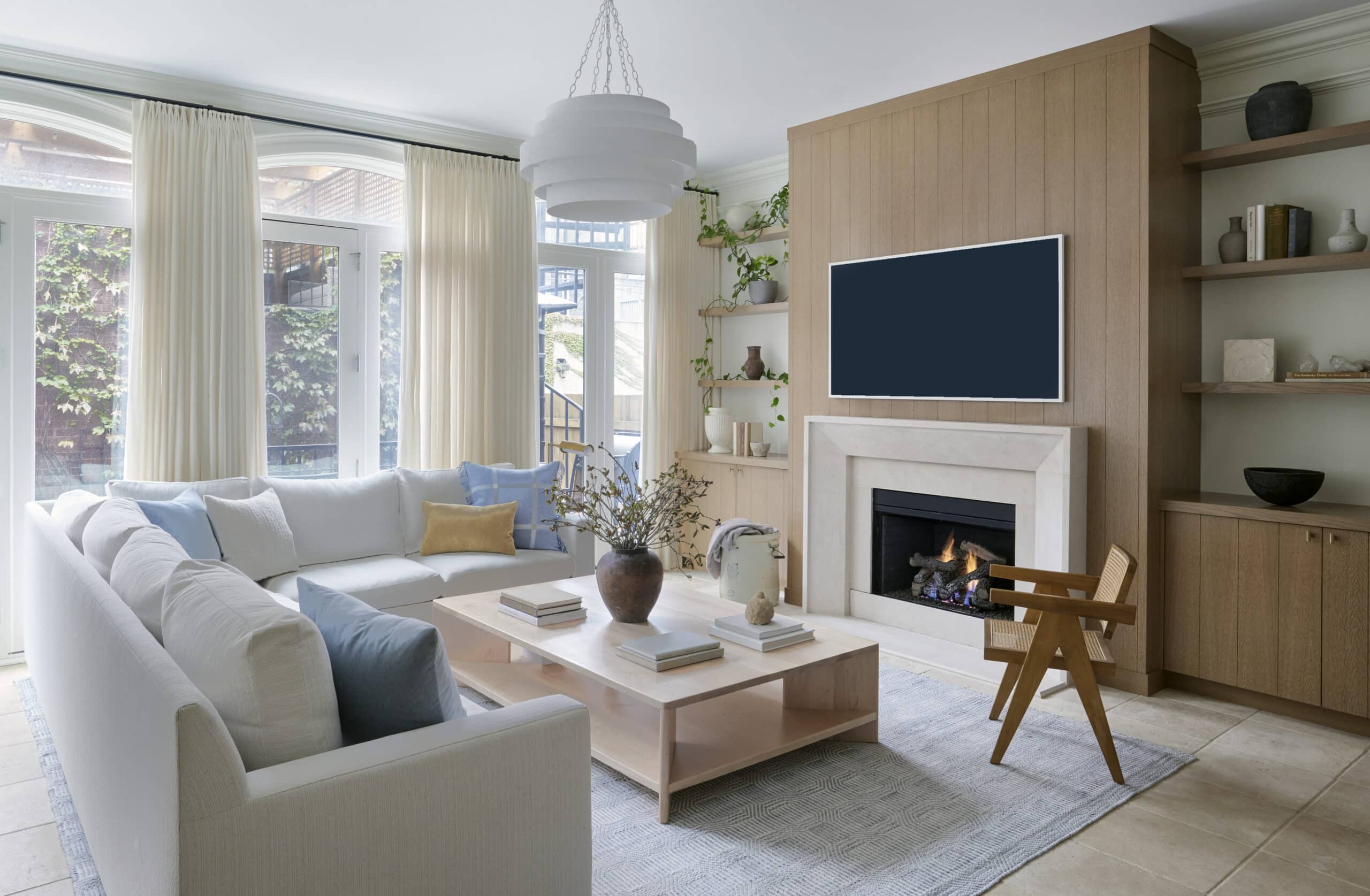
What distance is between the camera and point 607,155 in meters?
2.79

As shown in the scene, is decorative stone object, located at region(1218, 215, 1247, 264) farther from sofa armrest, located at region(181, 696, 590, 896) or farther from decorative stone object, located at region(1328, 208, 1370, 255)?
sofa armrest, located at region(181, 696, 590, 896)

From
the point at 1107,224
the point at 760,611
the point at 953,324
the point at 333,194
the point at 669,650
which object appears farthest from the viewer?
the point at 333,194

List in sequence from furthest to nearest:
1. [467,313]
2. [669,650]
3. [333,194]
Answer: [467,313] < [333,194] < [669,650]

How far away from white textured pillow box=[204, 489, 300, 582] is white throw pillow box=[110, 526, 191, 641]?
4.25 ft

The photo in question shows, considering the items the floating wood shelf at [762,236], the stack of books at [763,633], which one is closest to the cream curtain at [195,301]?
the stack of books at [763,633]

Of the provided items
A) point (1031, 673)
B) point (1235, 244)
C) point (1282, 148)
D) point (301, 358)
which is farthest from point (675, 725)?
point (1282, 148)

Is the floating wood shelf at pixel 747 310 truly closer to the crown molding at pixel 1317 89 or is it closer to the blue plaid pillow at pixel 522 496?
the blue plaid pillow at pixel 522 496

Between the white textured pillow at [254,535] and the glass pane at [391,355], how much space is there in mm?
1068

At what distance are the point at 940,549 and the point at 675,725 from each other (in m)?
2.34

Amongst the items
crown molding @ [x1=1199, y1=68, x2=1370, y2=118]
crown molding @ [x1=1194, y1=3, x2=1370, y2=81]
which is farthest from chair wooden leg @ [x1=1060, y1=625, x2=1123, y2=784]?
crown molding @ [x1=1194, y1=3, x2=1370, y2=81]

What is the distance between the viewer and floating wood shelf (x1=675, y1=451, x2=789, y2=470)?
542 cm

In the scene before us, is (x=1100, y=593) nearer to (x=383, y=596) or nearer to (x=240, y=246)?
(x=383, y=596)

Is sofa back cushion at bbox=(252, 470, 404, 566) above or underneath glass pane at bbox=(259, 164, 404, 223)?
underneath

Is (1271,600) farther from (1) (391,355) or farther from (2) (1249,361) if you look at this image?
(1) (391,355)
